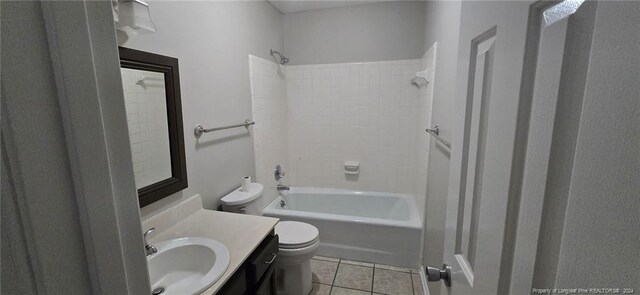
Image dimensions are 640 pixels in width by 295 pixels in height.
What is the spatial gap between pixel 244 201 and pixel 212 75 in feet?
3.06

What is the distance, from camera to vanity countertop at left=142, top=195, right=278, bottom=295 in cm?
131

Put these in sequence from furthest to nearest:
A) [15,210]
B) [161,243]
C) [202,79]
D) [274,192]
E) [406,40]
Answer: [274,192]
[406,40]
[202,79]
[161,243]
[15,210]

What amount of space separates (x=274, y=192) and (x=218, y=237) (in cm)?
155

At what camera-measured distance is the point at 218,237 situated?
1.40m

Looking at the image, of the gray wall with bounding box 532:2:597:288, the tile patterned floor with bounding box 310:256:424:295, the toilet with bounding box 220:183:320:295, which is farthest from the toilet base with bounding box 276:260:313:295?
the gray wall with bounding box 532:2:597:288

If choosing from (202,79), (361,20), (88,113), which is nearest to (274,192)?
(202,79)

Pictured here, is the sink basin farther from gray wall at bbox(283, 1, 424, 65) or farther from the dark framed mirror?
gray wall at bbox(283, 1, 424, 65)

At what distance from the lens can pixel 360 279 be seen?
7.48ft

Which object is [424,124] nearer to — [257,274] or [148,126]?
[257,274]

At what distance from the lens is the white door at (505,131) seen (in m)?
0.40

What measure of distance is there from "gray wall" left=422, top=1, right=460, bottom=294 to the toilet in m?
0.85

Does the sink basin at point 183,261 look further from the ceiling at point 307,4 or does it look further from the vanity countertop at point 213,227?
the ceiling at point 307,4

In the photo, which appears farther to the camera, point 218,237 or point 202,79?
point 202,79

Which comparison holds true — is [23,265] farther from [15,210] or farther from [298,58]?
[298,58]
